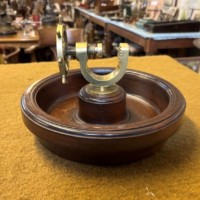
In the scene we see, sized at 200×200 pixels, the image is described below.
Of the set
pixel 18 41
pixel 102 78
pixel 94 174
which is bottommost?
pixel 18 41

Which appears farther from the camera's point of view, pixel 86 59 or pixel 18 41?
pixel 18 41

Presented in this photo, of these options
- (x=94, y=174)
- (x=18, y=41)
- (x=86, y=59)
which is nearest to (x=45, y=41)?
(x=18, y=41)

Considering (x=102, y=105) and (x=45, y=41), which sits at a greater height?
(x=102, y=105)

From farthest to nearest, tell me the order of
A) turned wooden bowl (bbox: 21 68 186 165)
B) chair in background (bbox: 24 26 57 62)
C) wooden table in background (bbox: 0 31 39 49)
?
1. wooden table in background (bbox: 0 31 39 49)
2. chair in background (bbox: 24 26 57 62)
3. turned wooden bowl (bbox: 21 68 186 165)

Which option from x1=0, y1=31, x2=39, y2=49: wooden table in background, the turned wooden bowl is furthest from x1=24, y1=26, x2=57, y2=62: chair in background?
the turned wooden bowl

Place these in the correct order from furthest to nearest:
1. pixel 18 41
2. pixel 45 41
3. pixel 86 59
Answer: pixel 18 41 < pixel 45 41 < pixel 86 59

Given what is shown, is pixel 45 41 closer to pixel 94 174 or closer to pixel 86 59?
pixel 86 59

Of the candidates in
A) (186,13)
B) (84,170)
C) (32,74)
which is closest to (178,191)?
(84,170)

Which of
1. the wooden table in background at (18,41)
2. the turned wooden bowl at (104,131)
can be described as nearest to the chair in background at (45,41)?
the wooden table in background at (18,41)

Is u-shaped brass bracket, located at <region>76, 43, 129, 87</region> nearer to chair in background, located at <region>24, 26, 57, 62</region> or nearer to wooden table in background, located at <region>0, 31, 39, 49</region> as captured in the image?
chair in background, located at <region>24, 26, 57, 62</region>

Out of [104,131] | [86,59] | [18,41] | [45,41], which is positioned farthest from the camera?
[18,41]

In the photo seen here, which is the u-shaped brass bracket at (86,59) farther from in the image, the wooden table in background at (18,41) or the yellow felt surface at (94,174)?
the wooden table in background at (18,41)

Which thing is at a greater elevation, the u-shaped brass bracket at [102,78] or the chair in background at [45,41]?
the u-shaped brass bracket at [102,78]

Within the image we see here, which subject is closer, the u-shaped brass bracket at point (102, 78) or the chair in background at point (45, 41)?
the u-shaped brass bracket at point (102, 78)
